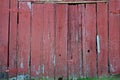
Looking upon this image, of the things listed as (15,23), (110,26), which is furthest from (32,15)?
(110,26)

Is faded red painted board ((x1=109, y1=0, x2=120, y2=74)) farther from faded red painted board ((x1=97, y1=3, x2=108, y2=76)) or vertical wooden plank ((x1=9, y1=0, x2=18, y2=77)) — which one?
vertical wooden plank ((x1=9, y1=0, x2=18, y2=77))

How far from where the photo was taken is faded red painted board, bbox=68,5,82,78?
472 cm

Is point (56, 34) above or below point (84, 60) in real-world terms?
above

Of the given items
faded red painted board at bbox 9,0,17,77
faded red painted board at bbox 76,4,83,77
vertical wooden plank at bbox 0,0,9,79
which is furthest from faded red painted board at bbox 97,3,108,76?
vertical wooden plank at bbox 0,0,9,79

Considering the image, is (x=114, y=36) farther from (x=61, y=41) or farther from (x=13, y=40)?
(x=13, y=40)

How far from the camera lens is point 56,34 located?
4742 mm

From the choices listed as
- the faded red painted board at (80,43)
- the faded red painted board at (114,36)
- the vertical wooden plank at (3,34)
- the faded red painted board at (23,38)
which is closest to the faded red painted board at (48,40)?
the faded red painted board at (23,38)

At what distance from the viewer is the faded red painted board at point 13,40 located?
470 centimetres

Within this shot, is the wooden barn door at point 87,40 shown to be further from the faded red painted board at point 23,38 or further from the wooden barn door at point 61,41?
the faded red painted board at point 23,38

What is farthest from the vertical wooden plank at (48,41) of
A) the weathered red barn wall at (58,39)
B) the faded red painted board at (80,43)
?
the faded red painted board at (80,43)

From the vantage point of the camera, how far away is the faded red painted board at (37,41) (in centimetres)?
471

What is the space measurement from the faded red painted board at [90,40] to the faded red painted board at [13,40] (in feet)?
2.86

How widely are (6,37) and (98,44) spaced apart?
1161 mm

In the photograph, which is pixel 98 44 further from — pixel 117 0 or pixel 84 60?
pixel 117 0
